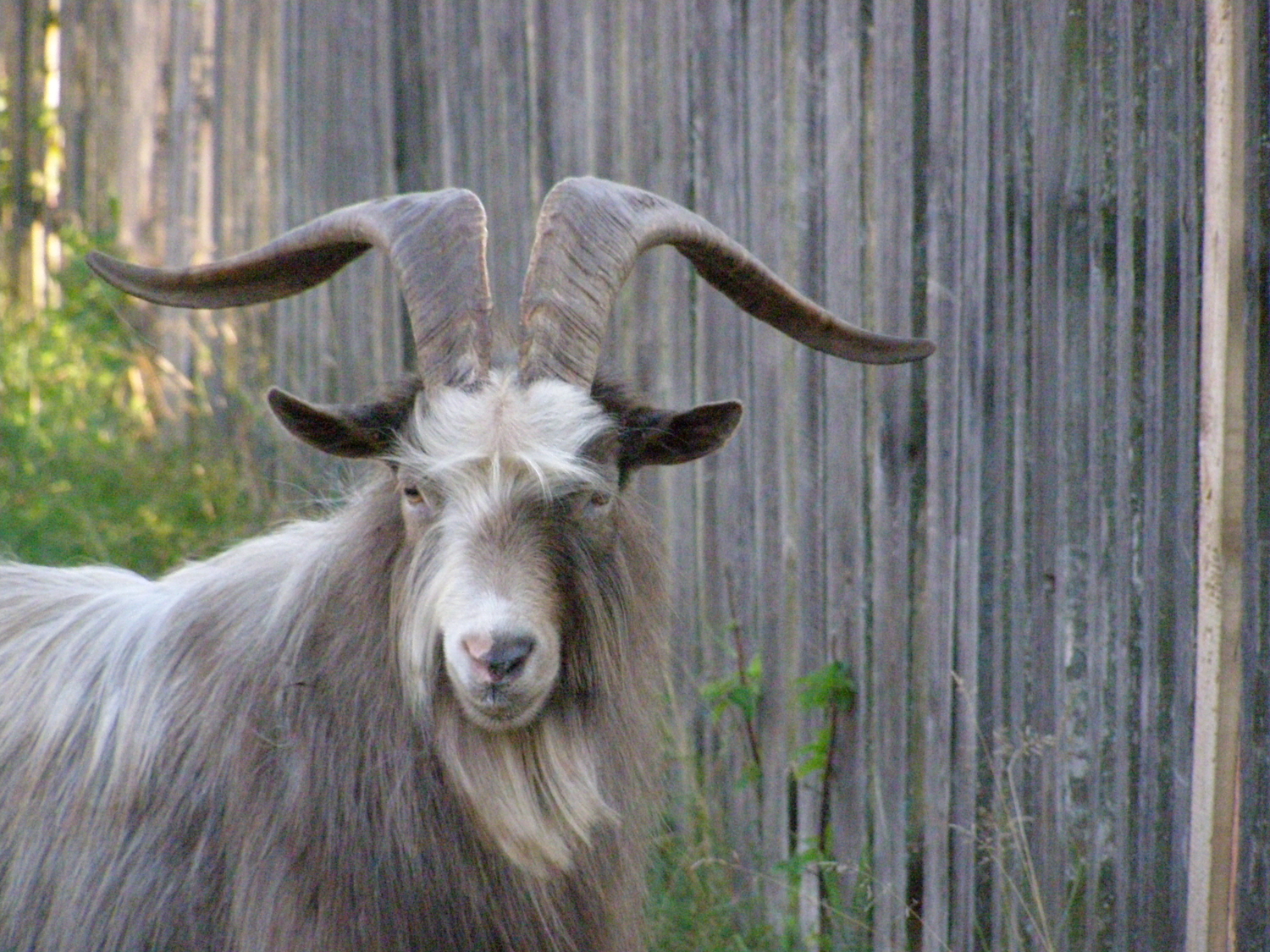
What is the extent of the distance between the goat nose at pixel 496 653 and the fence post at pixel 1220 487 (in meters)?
1.49

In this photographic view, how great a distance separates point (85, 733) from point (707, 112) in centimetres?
296

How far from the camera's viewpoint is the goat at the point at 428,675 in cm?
376

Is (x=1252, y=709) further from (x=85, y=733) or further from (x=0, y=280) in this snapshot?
(x=0, y=280)

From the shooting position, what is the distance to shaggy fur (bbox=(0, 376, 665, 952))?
383cm

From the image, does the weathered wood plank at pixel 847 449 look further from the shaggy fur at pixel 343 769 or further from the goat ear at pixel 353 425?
the goat ear at pixel 353 425

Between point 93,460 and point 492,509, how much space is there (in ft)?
23.1

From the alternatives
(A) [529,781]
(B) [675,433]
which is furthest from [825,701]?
(A) [529,781]

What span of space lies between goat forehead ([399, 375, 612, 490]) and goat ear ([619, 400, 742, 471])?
0.59 ft

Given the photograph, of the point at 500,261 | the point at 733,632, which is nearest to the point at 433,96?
the point at 500,261

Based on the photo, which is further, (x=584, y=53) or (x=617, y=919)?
(x=584, y=53)

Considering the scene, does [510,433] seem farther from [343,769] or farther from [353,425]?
[343,769]

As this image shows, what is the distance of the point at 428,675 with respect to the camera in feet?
12.4

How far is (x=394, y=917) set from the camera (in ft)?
12.5

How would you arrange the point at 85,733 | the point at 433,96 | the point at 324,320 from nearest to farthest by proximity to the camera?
1. the point at 85,733
2. the point at 433,96
3. the point at 324,320
